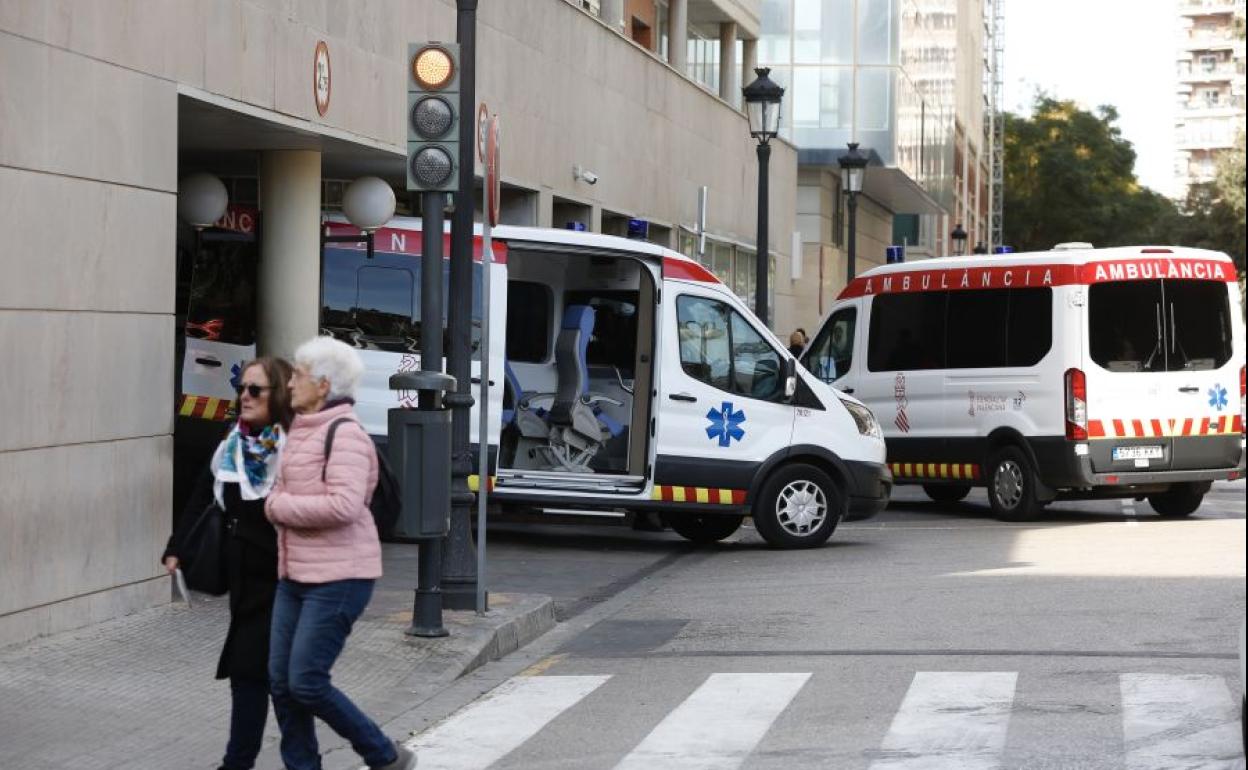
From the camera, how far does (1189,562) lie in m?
14.7

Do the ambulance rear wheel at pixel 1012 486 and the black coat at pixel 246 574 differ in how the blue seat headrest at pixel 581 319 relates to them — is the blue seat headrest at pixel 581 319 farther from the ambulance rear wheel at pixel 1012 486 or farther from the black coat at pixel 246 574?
the black coat at pixel 246 574

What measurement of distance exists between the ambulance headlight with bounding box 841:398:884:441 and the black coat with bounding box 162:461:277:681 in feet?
33.4

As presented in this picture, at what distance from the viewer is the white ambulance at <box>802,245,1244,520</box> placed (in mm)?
18578

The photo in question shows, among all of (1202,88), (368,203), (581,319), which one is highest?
(1202,88)

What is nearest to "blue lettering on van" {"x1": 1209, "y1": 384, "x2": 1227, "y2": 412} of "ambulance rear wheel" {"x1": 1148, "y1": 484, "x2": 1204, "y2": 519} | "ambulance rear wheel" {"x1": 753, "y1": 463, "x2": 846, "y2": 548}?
"ambulance rear wheel" {"x1": 1148, "y1": 484, "x2": 1204, "y2": 519}

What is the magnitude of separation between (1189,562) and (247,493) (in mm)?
9440

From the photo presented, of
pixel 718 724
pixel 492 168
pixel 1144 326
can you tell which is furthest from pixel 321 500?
pixel 1144 326

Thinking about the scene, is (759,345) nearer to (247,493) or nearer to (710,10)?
(247,493)

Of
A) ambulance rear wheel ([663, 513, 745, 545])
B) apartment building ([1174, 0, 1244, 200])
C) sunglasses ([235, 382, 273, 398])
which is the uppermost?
apartment building ([1174, 0, 1244, 200])

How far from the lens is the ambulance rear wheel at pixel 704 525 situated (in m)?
17.3

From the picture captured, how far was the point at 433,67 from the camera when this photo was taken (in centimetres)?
1074

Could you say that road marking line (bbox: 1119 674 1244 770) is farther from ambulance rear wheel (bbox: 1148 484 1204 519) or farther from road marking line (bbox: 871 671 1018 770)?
ambulance rear wheel (bbox: 1148 484 1204 519)

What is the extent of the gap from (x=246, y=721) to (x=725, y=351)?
9561 millimetres

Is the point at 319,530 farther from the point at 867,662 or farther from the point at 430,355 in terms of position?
the point at 867,662
